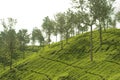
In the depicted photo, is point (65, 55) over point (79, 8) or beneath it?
beneath

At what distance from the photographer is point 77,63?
393 feet

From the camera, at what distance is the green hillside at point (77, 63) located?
104 meters

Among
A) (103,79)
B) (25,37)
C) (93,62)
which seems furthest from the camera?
(25,37)

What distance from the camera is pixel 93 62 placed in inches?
4461

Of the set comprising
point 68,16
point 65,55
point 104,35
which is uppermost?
point 68,16

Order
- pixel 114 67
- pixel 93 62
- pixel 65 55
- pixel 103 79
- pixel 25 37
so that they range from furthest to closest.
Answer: pixel 25 37, pixel 65 55, pixel 93 62, pixel 114 67, pixel 103 79

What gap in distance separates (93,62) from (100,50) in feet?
44.4

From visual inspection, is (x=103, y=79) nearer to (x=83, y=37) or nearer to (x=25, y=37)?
(x=83, y=37)

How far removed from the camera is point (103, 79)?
307 ft

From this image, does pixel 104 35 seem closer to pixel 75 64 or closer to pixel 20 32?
pixel 75 64

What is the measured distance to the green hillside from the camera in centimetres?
10375

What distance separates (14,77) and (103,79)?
47384 millimetres

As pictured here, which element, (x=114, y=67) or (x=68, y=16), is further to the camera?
(x=68, y=16)

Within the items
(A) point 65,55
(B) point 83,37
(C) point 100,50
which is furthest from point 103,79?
(B) point 83,37
